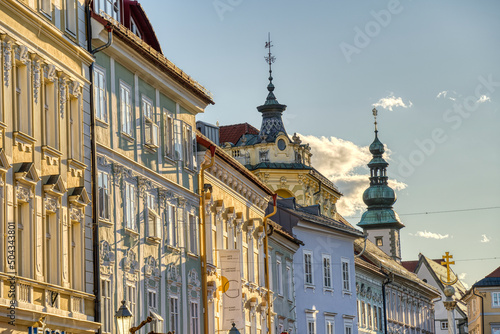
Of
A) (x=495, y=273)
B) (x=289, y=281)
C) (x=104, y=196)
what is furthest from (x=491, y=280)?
(x=104, y=196)

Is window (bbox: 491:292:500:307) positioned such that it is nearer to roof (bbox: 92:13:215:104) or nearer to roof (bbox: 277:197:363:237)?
roof (bbox: 277:197:363:237)

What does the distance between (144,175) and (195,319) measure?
→ 6109 millimetres

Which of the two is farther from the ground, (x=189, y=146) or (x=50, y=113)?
(x=189, y=146)

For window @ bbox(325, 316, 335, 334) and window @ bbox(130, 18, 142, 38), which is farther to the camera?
window @ bbox(325, 316, 335, 334)

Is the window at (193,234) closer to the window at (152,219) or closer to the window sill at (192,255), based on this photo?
the window sill at (192,255)

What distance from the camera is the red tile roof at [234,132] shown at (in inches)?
3484

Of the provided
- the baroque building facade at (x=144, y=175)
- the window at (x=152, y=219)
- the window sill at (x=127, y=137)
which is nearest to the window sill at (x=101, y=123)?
the baroque building facade at (x=144, y=175)

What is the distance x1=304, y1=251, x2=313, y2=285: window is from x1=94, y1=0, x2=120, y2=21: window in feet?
88.4

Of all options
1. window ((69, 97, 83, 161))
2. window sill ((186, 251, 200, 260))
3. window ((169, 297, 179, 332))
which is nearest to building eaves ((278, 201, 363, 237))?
window sill ((186, 251, 200, 260))

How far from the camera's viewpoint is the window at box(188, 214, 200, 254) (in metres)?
35.9

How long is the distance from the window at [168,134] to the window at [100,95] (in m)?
5.13

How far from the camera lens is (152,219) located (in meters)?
32.4

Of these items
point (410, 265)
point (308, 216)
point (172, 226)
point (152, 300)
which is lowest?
point (152, 300)

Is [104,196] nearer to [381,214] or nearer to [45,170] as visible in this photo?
[45,170]
